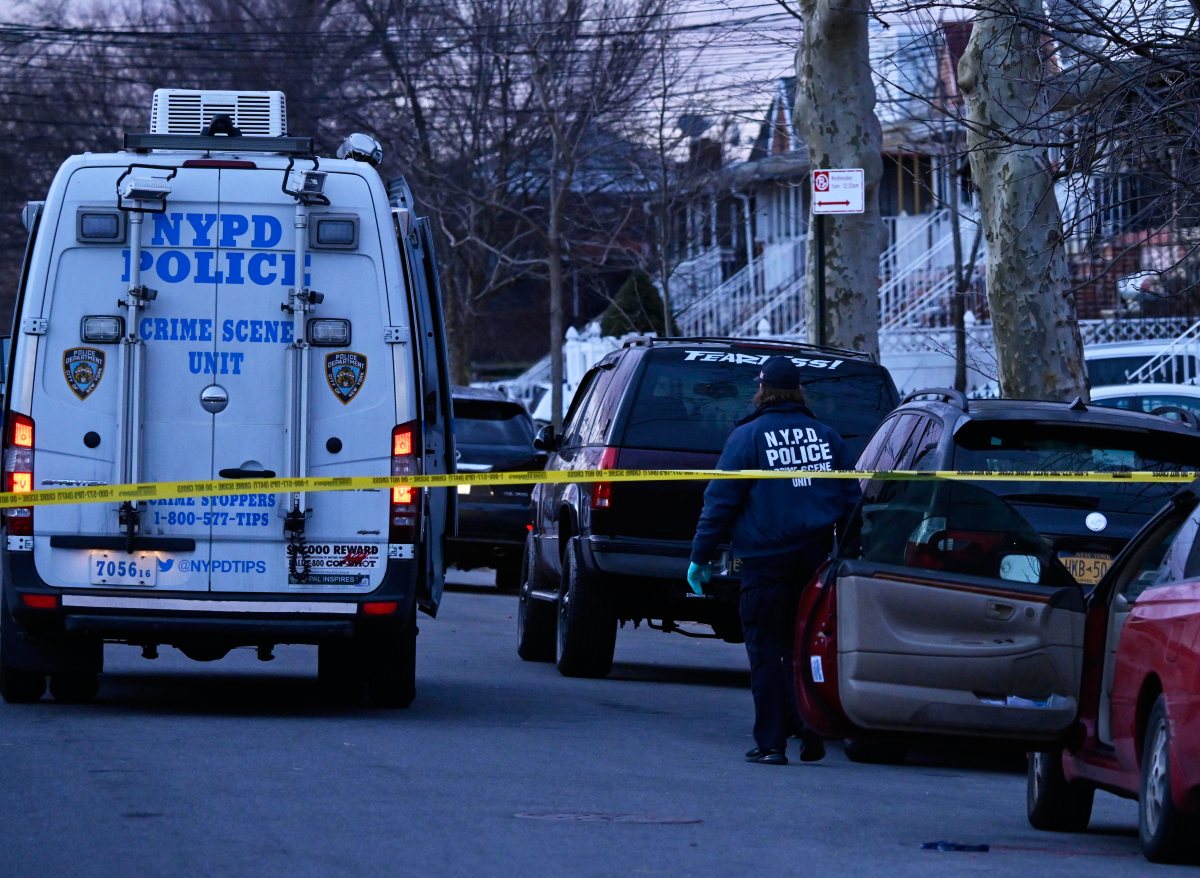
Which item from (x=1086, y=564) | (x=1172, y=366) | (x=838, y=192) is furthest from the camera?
(x=1172, y=366)

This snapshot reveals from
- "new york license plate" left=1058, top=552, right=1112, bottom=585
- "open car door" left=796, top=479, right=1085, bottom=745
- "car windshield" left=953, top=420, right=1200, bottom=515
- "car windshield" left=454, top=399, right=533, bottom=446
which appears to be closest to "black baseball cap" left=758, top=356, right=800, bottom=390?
"car windshield" left=953, top=420, right=1200, bottom=515

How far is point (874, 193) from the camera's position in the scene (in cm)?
1931

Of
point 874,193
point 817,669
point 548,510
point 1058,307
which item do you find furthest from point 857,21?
point 817,669

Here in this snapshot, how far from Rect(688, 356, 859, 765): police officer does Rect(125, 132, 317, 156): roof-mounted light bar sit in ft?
9.47

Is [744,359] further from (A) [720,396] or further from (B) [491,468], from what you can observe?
(B) [491,468]

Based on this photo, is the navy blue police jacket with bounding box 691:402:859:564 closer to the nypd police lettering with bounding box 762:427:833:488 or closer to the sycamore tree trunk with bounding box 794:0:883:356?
the nypd police lettering with bounding box 762:427:833:488

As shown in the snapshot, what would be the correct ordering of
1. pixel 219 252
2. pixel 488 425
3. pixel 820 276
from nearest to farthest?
pixel 219 252, pixel 820 276, pixel 488 425

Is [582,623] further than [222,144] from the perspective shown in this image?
Yes

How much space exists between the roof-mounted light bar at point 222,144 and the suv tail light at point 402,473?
1.61 m

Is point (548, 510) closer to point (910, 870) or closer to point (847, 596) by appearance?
point (847, 596)

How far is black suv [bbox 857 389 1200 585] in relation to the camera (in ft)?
28.4

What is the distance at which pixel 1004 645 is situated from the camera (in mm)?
7219

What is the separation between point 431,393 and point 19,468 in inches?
84.7

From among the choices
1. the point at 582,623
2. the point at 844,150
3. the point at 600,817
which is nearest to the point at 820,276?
the point at 844,150
